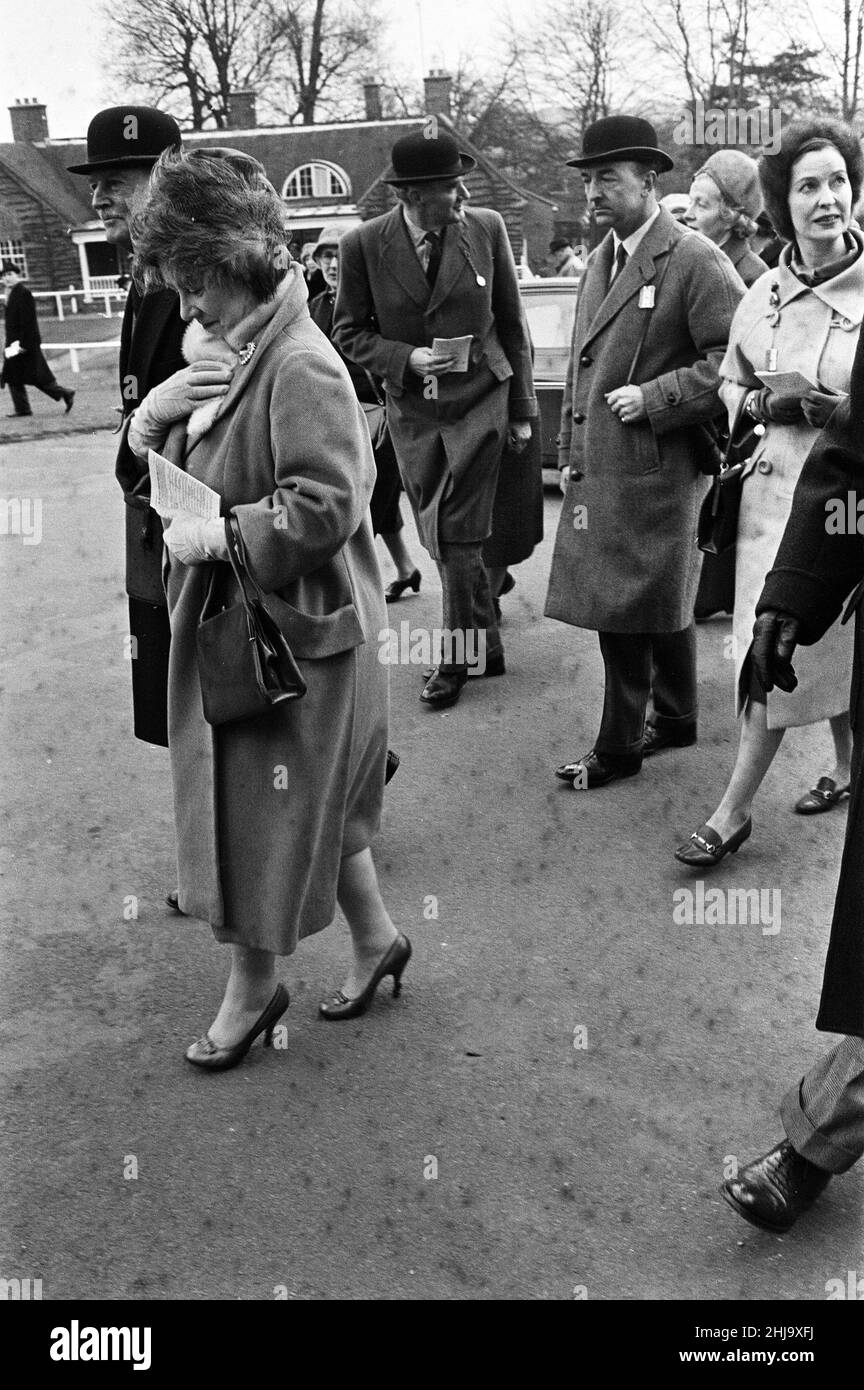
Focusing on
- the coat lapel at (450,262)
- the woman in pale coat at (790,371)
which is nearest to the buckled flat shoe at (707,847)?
the woman in pale coat at (790,371)

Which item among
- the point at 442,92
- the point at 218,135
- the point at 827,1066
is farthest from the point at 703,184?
the point at 442,92

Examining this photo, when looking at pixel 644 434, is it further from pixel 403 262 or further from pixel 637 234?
pixel 403 262

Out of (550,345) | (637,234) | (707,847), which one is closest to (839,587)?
(707,847)

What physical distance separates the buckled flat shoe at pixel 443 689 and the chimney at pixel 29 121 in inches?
2407

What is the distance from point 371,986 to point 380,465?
421cm

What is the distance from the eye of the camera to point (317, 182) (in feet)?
175

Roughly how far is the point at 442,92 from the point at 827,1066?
53.8 m

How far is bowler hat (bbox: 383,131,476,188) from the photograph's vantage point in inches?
224

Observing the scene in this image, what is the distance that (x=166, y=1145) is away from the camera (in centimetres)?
324

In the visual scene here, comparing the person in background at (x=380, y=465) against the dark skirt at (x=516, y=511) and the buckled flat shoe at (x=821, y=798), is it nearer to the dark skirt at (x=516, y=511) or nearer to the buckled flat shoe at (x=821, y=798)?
the dark skirt at (x=516, y=511)

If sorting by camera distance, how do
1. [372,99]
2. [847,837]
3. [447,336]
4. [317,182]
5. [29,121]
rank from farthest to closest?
[29,121], [372,99], [317,182], [447,336], [847,837]

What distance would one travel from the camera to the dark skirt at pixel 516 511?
257 inches

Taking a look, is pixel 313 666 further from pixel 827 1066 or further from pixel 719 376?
pixel 719 376

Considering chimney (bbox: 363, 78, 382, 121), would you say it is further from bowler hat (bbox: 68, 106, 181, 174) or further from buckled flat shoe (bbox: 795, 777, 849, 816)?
bowler hat (bbox: 68, 106, 181, 174)
